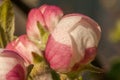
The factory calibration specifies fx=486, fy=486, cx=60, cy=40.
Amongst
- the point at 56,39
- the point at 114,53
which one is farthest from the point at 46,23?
the point at 114,53

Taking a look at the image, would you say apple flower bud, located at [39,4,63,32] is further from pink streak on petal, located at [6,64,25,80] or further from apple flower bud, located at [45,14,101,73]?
pink streak on petal, located at [6,64,25,80]

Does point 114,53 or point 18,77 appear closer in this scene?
point 18,77

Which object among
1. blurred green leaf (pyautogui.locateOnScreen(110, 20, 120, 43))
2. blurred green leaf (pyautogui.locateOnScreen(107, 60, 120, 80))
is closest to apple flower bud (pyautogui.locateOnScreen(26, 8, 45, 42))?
blurred green leaf (pyautogui.locateOnScreen(107, 60, 120, 80))

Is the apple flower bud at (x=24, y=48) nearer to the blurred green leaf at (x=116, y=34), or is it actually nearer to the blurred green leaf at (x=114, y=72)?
the blurred green leaf at (x=114, y=72)

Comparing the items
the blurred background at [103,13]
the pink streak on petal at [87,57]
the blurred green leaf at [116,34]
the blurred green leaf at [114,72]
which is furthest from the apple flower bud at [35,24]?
the blurred background at [103,13]

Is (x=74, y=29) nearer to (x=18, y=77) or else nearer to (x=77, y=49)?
(x=77, y=49)

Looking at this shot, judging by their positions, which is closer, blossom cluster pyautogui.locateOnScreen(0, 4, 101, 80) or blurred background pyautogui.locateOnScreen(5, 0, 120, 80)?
blossom cluster pyautogui.locateOnScreen(0, 4, 101, 80)
